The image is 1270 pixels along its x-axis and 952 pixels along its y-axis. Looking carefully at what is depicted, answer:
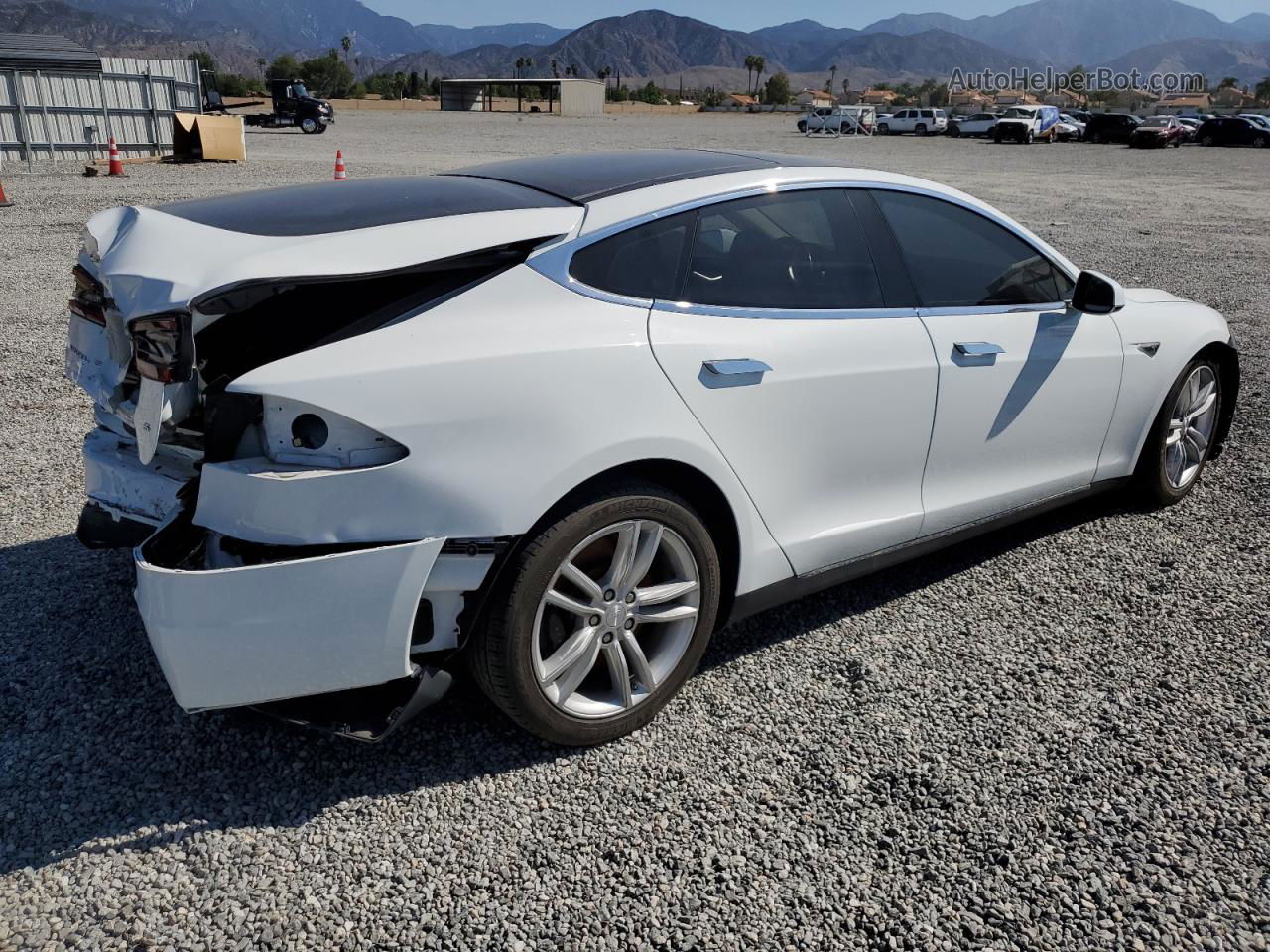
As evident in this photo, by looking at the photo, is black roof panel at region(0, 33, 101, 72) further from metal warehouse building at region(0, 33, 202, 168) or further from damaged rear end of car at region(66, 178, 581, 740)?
damaged rear end of car at region(66, 178, 581, 740)

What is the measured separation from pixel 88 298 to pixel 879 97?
153m

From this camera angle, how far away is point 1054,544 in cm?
446

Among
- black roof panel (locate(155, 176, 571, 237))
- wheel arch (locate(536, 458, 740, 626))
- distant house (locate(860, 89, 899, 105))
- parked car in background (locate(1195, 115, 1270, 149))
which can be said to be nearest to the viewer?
wheel arch (locate(536, 458, 740, 626))

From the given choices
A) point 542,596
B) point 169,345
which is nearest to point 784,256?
point 542,596

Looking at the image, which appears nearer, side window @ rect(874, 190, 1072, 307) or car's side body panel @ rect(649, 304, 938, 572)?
car's side body panel @ rect(649, 304, 938, 572)

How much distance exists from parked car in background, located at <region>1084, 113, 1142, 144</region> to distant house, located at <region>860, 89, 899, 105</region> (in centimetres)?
7949

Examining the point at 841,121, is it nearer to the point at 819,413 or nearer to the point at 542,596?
the point at 819,413

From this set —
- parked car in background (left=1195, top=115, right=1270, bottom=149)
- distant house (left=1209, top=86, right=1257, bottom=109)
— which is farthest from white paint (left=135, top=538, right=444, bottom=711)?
distant house (left=1209, top=86, right=1257, bottom=109)

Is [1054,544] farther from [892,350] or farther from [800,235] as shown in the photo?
[800,235]

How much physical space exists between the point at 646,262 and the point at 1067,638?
207 centimetres

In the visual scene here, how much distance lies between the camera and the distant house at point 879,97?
4968 inches

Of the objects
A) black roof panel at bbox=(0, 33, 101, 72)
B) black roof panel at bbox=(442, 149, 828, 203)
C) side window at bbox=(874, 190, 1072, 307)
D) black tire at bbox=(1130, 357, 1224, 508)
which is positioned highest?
black roof panel at bbox=(0, 33, 101, 72)

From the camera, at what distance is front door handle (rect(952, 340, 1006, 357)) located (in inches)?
139

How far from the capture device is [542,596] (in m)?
2.64
